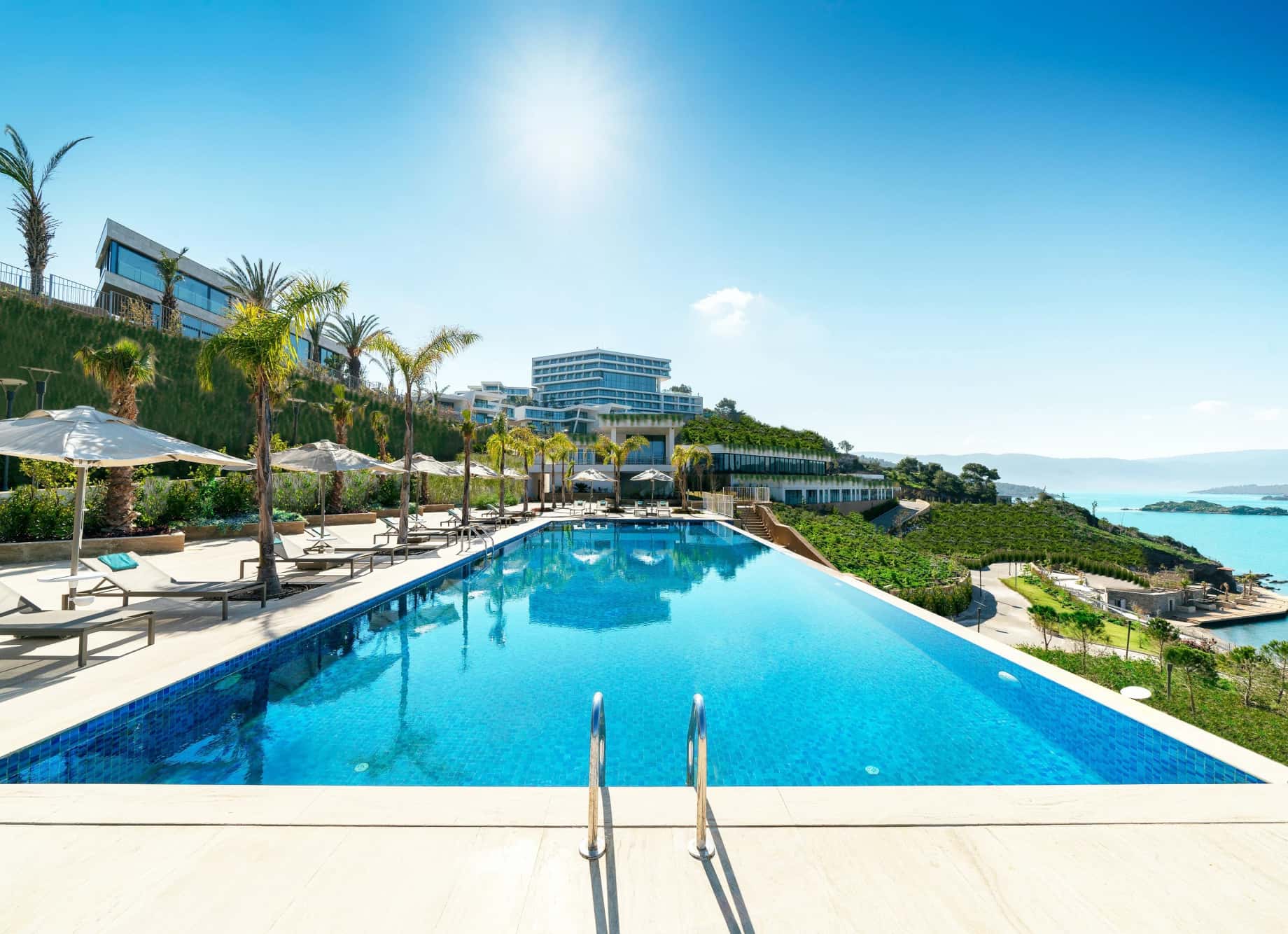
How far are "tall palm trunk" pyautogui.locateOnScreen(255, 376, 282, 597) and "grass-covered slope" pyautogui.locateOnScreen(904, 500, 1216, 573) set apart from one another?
35.5 m

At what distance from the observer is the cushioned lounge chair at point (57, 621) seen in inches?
217

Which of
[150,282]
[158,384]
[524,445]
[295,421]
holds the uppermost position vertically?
[150,282]

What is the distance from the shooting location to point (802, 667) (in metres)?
7.53

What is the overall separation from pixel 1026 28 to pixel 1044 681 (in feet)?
52.4

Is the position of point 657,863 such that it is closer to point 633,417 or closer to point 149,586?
point 149,586

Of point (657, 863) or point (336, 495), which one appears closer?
point (657, 863)

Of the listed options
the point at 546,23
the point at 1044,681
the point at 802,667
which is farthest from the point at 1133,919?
the point at 546,23

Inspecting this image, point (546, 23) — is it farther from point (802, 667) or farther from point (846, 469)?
point (846, 469)

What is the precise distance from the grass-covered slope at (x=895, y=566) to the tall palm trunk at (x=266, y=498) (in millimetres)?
12888

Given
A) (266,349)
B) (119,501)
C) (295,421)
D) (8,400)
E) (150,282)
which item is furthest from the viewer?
(150,282)

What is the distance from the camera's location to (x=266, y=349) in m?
9.24

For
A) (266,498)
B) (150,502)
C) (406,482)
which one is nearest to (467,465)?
(406,482)

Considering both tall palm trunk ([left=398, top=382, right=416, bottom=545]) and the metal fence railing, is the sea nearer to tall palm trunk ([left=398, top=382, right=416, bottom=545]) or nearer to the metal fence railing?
the metal fence railing

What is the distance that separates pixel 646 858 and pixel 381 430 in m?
31.9
